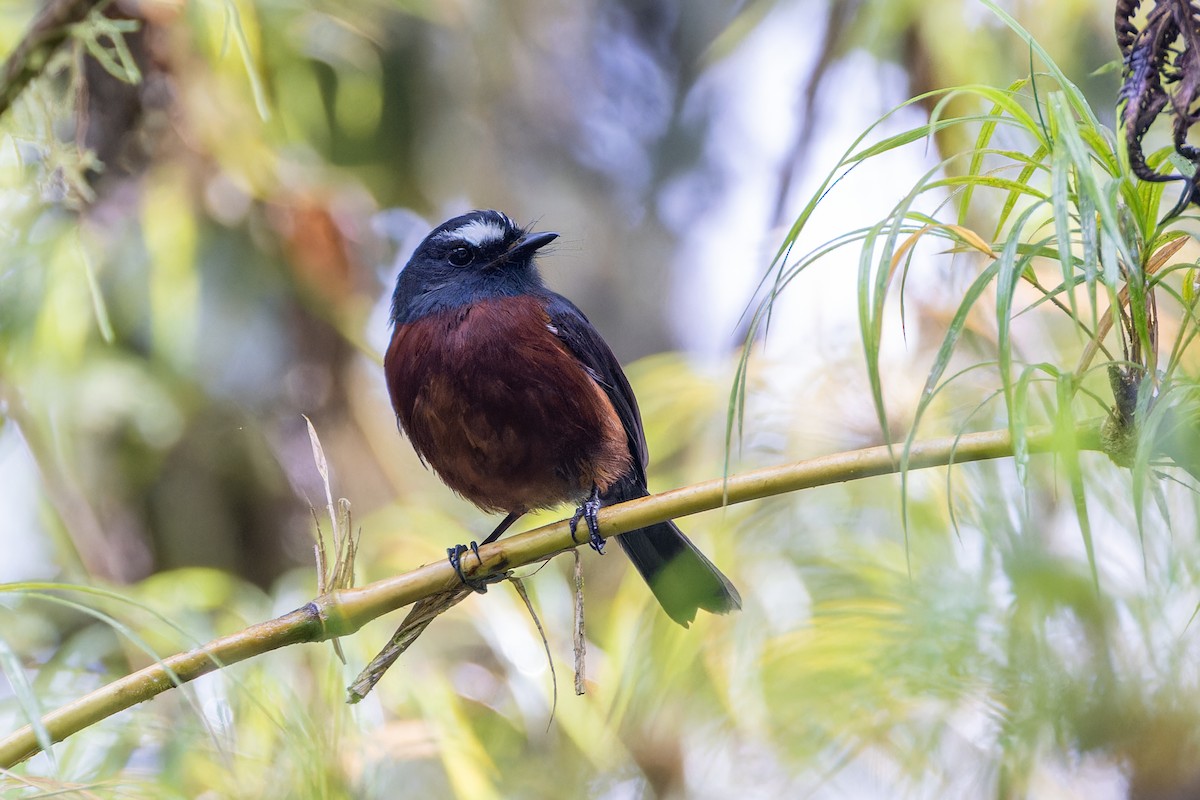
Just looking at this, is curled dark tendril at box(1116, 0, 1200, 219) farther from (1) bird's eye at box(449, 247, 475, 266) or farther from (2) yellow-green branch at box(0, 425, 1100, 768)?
(1) bird's eye at box(449, 247, 475, 266)

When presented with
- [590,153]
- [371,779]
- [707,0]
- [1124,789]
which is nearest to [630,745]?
[371,779]

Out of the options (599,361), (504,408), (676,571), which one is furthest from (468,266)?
(676,571)

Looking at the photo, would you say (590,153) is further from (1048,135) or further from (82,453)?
(1048,135)

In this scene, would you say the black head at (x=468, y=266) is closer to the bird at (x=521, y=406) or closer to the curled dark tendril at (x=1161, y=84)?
the bird at (x=521, y=406)

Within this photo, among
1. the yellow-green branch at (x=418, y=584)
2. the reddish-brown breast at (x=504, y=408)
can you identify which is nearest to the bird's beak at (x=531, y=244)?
the reddish-brown breast at (x=504, y=408)

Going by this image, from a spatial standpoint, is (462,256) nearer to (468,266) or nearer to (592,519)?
(468,266)

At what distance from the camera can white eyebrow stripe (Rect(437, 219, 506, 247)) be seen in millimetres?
3395

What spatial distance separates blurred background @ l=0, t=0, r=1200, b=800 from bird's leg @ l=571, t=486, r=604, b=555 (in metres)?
0.54

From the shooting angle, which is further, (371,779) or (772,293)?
(371,779)

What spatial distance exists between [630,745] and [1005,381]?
2.82 metres

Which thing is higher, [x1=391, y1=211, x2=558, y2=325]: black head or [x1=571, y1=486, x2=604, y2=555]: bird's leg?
[x1=391, y1=211, x2=558, y2=325]: black head

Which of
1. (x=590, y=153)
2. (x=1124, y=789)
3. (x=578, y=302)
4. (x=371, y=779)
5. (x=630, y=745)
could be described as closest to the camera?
(x=1124, y=789)

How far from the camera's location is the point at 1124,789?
2.79 metres

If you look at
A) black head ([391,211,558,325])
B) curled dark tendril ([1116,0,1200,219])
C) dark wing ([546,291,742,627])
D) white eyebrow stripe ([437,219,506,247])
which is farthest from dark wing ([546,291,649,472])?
curled dark tendril ([1116,0,1200,219])
